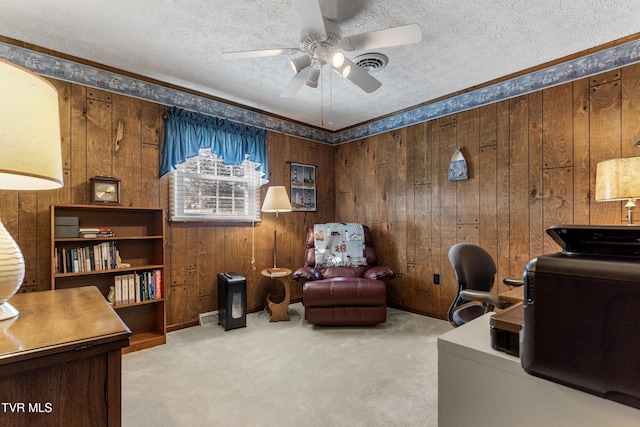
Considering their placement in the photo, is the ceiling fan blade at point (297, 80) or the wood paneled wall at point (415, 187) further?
the wood paneled wall at point (415, 187)

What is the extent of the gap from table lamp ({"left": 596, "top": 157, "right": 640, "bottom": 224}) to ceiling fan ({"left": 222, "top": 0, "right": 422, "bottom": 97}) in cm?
159

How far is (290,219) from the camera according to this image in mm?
4270

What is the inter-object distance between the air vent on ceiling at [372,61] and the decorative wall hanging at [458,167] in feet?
4.29

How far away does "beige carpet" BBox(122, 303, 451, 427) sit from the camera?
5.95ft

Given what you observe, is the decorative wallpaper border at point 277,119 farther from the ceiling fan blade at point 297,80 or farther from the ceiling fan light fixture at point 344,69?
the ceiling fan light fixture at point 344,69

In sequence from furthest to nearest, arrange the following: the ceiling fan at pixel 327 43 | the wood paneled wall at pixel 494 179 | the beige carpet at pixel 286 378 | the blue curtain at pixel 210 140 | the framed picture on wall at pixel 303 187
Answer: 1. the framed picture on wall at pixel 303 187
2. the blue curtain at pixel 210 140
3. the wood paneled wall at pixel 494 179
4. the beige carpet at pixel 286 378
5. the ceiling fan at pixel 327 43

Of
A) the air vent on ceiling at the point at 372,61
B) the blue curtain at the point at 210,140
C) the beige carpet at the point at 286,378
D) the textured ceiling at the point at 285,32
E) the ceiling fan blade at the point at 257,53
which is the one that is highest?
the textured ceiling at the point at 285,32

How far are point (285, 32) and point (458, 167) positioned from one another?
88.5 inches

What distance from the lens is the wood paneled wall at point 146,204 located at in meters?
2.52

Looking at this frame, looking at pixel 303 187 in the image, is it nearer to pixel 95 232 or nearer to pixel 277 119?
pixel 277 119

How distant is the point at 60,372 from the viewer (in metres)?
0.88

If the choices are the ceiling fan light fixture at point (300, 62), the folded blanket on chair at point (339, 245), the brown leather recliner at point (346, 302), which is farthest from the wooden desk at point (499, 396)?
the folded blanket on chair at point (339, 245)

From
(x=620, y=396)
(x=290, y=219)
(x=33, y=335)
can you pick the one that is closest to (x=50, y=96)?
(x=33, y=335)

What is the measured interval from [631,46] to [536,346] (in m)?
2.97
